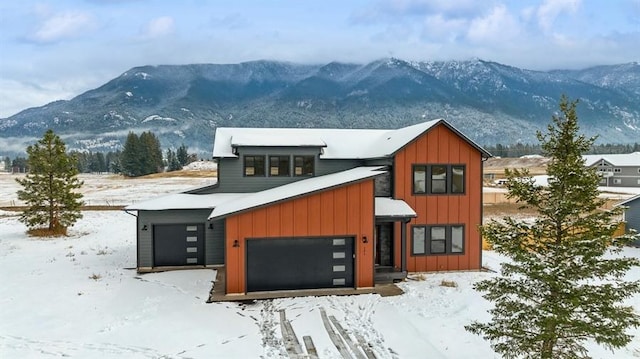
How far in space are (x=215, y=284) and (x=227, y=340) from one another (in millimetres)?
4787

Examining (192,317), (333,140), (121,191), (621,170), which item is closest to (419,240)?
(333,140)

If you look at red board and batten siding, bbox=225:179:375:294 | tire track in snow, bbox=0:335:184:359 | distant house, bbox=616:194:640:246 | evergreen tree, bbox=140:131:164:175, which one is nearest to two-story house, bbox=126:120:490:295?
red board and batten siding, bbox=225:179:375:294

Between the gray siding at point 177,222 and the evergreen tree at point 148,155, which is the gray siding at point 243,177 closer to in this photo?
the gray siding at point 177,222

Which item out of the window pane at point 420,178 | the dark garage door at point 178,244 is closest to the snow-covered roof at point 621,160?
the window pane at point 420,178

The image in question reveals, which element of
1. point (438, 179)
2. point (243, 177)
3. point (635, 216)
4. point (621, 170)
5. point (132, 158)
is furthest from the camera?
point (132, 158)

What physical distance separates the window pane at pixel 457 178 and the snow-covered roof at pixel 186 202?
8.91 m

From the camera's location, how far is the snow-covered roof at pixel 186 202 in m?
16.3

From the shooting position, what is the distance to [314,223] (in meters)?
13.4

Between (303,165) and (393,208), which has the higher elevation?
(303,165)

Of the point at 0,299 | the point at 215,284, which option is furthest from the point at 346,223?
the point at 0,299

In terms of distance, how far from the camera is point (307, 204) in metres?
13.4

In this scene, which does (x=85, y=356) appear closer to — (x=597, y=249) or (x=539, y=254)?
(x=539, y=254)

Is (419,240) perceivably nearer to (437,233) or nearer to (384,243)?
(437,233)

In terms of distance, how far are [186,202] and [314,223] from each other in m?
6.53
